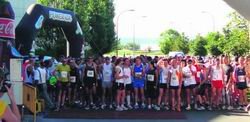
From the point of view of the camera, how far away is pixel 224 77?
55.4 ft

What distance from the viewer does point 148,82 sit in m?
16.9

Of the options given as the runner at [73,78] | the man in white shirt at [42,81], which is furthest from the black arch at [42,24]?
the man in white shirt at [42,81]

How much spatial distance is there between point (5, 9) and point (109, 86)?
14.4ft

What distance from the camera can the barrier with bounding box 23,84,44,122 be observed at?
13.5m

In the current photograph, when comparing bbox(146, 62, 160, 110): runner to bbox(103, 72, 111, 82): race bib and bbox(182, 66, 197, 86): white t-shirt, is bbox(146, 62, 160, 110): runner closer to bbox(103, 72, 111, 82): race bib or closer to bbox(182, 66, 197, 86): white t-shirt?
bbox(182, 66, 197, 86): white t-shirt

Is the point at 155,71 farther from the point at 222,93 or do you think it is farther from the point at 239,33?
the point at 239,33

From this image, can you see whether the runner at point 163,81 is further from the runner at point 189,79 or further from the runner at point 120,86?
the runner at point 120,86

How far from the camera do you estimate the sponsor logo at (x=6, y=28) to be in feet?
54.4

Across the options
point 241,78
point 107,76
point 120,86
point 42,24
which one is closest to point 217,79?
point 241,78

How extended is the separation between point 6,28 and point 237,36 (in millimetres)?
34396

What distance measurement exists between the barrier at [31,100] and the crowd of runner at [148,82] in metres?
1.70

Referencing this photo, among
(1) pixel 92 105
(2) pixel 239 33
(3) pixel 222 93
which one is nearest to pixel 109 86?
(1) pixel 92 105

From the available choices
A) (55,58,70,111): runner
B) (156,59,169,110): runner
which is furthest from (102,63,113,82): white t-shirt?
(156,59,169,110): runner

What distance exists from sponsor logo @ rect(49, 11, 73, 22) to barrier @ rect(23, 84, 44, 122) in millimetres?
9207
